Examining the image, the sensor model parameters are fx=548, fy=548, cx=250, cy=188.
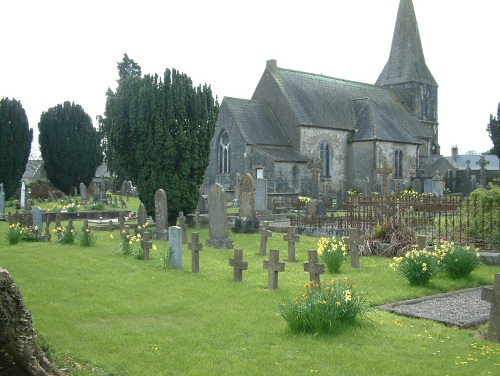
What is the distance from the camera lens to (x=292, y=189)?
36.3 metres

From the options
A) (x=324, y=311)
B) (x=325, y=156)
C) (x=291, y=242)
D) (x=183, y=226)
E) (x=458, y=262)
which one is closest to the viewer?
(x=324, y=311)

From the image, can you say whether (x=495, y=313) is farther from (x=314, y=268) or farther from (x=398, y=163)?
(x=398, y=163)

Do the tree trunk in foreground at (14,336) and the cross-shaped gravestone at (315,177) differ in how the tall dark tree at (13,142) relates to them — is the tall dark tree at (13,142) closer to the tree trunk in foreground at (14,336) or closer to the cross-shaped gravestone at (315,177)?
the cross-shaped gravestone at (315,177)

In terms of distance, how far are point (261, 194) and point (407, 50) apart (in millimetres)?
29920

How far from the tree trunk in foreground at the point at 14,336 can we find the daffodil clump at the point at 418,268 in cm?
680

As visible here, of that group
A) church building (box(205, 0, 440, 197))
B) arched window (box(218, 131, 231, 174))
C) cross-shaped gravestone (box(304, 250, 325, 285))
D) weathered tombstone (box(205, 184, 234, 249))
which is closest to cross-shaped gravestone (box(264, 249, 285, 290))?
cross-shaped gravestone (box(304, 250, 325, 285))

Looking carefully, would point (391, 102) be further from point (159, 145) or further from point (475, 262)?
point (475, 262)

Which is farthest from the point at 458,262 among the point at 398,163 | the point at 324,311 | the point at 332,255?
the point at 398,163

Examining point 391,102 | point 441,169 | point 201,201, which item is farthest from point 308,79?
point 201,201

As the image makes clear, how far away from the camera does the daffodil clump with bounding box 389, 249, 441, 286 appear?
31.4 ft

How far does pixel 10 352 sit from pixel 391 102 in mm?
46108

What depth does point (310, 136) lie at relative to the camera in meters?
39.0

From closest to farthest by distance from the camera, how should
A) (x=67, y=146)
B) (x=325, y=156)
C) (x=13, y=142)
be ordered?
(x=13, y=142), (x=325, y=156), (x=67, y=146)

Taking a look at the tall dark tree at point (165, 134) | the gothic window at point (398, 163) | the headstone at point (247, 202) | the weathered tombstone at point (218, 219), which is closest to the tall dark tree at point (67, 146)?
the gothic window at point (398, 163)
